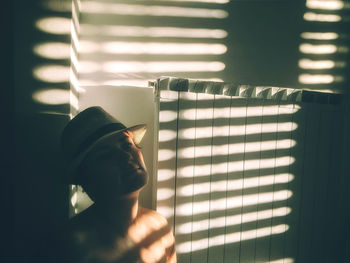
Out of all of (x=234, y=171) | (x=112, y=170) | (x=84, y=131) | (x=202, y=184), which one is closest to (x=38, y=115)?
(x=84, y=131)

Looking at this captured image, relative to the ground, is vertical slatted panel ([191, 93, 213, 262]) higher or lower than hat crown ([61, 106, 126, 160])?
lower

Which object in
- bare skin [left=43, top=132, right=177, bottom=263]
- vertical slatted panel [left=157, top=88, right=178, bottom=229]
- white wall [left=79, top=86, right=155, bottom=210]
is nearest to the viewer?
bare skin [left=43, top=132, right=177, bottom=263]

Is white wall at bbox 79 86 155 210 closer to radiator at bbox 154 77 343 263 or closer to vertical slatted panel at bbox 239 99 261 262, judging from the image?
radiator at bbox 154 77 343 263

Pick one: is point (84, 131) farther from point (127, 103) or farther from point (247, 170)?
point (247, 170)

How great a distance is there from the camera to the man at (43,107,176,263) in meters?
0.77

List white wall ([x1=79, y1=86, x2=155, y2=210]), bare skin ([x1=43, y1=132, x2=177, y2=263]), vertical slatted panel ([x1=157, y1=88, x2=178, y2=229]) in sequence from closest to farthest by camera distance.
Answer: bare skin ([x1=43, y1=132, x2=177, y2=263]) < vertical slatted panel ([x1=157, y1=88, x2=178, y2=229]) < white wall ([x1=79, y1=86, x2=155, y2=210])

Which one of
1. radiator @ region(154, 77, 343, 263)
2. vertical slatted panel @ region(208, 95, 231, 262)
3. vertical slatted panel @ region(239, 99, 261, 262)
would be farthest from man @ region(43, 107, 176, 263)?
vertical slatted panel @ region(239, 99, 261, 262)

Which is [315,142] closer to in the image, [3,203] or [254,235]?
[254,235]

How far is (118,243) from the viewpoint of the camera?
822mm

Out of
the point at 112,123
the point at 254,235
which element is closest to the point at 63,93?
the point at 112,123

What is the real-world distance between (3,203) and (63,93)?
368mm

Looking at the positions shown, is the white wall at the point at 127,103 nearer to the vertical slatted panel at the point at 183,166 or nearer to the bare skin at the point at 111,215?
the vertical slatted panel at the point at 183,166

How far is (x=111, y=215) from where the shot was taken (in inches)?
33.1

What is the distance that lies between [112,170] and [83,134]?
0.42 feet
